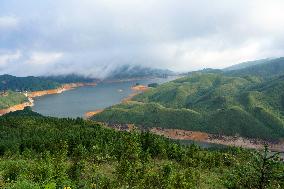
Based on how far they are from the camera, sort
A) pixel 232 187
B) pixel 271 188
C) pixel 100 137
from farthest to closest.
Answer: pixel 100 137, pixel 232 187, pixel 271 188

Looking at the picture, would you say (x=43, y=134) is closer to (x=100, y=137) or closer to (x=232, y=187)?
(x=100, y=137)

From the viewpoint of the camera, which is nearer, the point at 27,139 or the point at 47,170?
the point at 47,170

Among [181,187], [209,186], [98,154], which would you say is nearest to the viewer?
[181,187]

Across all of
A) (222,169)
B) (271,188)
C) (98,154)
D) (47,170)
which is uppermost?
(271,188)

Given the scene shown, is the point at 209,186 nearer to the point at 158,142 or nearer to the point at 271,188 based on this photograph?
the point at 158,142

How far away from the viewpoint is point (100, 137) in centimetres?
18062

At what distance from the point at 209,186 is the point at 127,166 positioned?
25193 millimetres

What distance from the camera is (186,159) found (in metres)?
154

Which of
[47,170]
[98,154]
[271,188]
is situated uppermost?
[271,188]

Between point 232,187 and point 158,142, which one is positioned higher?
point 232,187

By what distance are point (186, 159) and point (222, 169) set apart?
13.5 meters

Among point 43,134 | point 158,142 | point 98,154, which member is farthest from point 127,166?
point 43,134

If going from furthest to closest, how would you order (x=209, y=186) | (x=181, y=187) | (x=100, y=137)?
(x=100, y=137) → (x=209, y=186) → (x=181, y=187)

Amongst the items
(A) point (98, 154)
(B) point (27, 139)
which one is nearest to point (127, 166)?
(A) point (98, 154)
